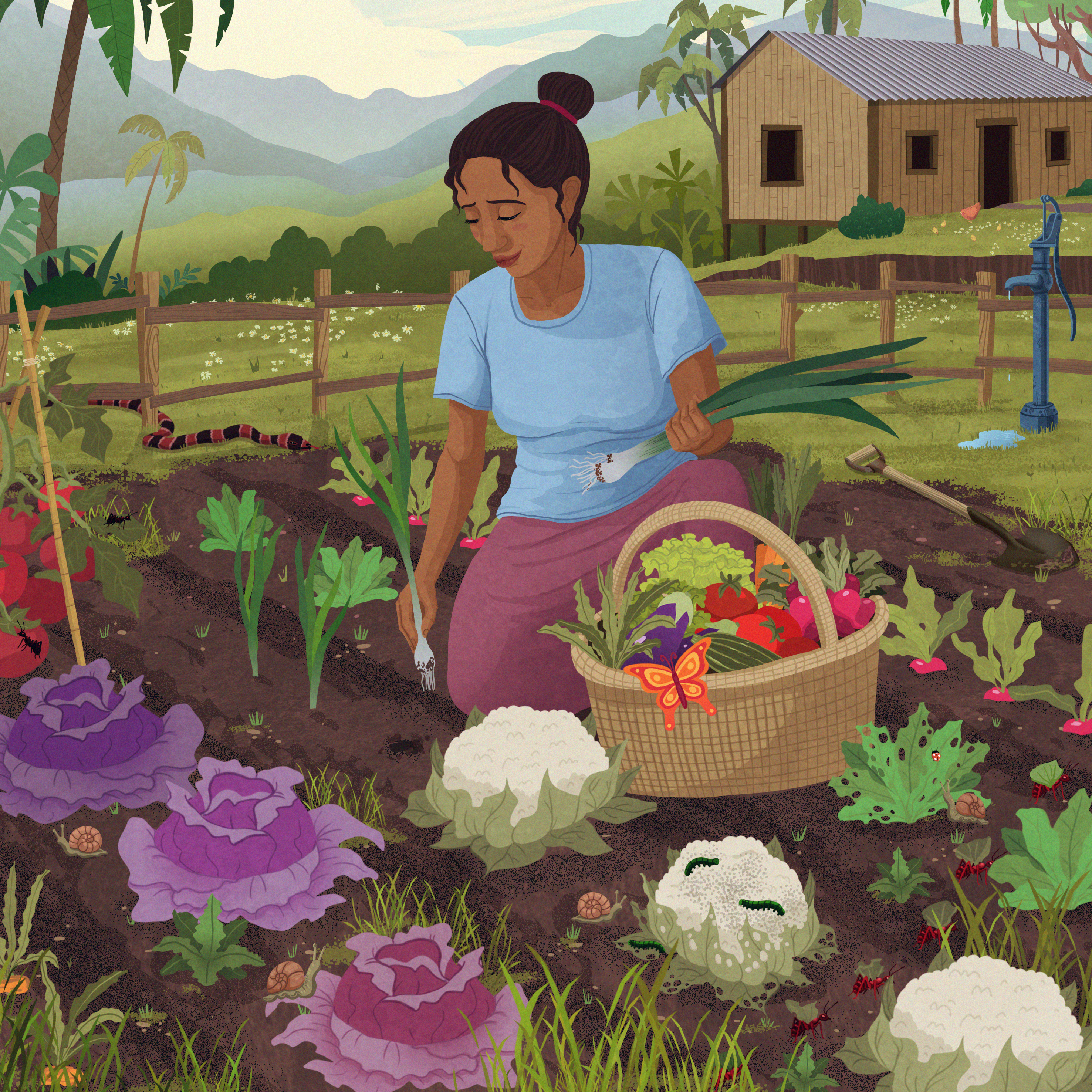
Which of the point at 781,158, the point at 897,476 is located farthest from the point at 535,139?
the point at 781,158

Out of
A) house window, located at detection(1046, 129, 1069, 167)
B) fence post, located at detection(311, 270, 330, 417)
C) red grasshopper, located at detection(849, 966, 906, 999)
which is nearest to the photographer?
red grasshopper, located at detection(849, 966, 906, 999)

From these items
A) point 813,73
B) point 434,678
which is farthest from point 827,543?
point 813,73

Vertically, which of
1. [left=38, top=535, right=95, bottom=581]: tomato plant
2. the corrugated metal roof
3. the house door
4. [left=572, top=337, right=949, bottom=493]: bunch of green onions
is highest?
the corrugated metal roof

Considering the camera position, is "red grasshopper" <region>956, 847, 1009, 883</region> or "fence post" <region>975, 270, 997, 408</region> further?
"fence post" <region>975, 270, 997, 408</region>

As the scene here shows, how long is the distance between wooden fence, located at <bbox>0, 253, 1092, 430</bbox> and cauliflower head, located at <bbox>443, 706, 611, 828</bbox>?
4.34 meters

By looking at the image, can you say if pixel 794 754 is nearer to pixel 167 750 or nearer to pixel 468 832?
pixel 468 832

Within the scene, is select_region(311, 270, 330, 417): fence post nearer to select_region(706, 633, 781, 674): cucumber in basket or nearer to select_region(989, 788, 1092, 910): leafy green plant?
select_region(706, 633, 781, 674): cucumber in basket

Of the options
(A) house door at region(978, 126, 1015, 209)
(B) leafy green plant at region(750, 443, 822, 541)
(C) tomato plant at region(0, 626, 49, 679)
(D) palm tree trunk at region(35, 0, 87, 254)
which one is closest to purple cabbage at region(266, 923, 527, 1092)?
(C) tomato plant at region(0, 626, 49, 679)

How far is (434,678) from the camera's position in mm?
3691

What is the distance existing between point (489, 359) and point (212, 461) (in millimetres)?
3398

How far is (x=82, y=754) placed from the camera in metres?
2.95

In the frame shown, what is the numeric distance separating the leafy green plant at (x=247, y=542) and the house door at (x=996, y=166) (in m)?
15.0

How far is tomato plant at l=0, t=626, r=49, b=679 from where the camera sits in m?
3.45

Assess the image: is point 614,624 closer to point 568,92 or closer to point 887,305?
point 568,92
